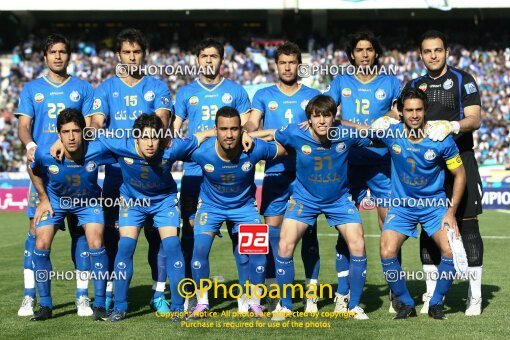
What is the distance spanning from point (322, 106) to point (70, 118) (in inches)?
97.5

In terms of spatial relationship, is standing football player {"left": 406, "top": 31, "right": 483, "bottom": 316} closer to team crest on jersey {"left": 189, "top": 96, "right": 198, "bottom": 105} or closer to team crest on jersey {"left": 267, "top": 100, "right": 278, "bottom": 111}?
team crest on jersey {"left": 267, "top": 100, "right": 278, "bottom": 111}

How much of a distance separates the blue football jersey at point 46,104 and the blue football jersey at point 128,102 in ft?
0.90

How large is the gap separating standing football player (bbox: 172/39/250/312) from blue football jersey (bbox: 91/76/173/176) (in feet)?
0.75

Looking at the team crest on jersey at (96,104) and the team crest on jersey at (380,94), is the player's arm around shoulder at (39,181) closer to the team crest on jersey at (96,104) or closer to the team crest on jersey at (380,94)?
the team crest on jersey at (96,104)

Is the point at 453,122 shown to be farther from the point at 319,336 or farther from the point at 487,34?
the point at 487,34

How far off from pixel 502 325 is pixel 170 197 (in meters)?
3.48

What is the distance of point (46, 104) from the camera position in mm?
8961

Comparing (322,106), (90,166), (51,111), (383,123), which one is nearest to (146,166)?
(90,166)

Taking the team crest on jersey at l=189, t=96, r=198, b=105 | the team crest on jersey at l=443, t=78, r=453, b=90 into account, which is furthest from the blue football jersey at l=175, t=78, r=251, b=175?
the team crest on jersey at l=443, t=78, r=453, b=90

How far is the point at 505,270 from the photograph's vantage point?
12.0 m

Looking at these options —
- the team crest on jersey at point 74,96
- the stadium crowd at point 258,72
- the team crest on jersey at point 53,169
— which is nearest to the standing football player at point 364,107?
the team crest on jersey at point 74,96

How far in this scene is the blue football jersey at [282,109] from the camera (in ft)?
29.7

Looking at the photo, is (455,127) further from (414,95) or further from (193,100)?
(193,100)

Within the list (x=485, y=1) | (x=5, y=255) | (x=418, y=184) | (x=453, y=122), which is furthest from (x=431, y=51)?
(x=485, y=1)
